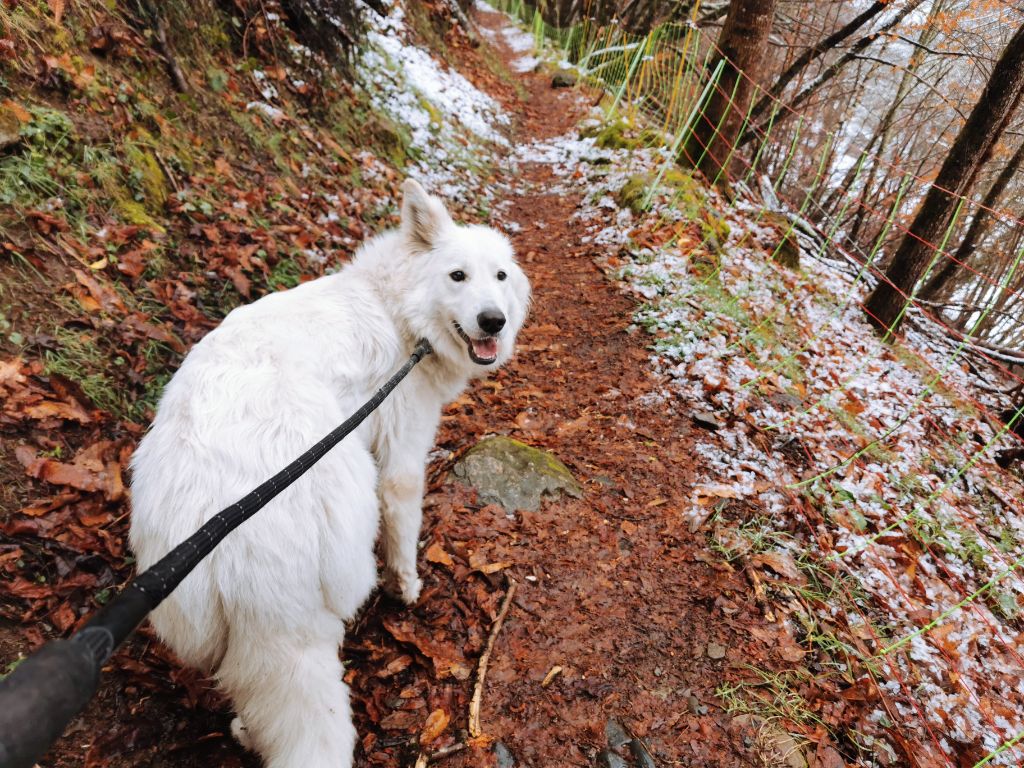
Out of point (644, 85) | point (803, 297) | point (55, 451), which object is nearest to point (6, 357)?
point (55, 451)

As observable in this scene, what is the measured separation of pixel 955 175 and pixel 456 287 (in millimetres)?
7748

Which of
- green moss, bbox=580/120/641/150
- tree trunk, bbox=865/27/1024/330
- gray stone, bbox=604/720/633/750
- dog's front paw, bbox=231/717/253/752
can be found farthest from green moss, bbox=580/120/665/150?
dog's front paw, bbox=231/717/253/752

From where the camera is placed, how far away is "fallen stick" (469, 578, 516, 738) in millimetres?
2371

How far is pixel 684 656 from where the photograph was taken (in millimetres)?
2760

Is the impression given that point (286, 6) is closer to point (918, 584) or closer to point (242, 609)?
Answer: point (242, 609)

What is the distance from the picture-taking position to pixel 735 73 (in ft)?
23.6

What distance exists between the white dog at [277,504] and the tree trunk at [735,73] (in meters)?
7.55

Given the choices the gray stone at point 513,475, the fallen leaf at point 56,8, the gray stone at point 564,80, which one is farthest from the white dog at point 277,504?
the gray stone at point 564,80

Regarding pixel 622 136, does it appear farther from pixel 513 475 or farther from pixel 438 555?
pixel 438 555

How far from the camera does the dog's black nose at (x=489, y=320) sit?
2.87 meters

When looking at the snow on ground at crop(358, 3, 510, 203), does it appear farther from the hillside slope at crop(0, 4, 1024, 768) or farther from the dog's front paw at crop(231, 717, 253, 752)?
the dog's front paw at crop(231, 717, 253, 752)

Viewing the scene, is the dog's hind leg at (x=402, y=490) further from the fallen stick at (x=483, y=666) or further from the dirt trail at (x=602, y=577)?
the fallen stick at (x=483, y=666)

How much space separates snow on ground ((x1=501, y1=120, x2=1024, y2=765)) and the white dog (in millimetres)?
2723

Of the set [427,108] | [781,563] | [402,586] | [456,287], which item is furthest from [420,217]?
[427,108]
